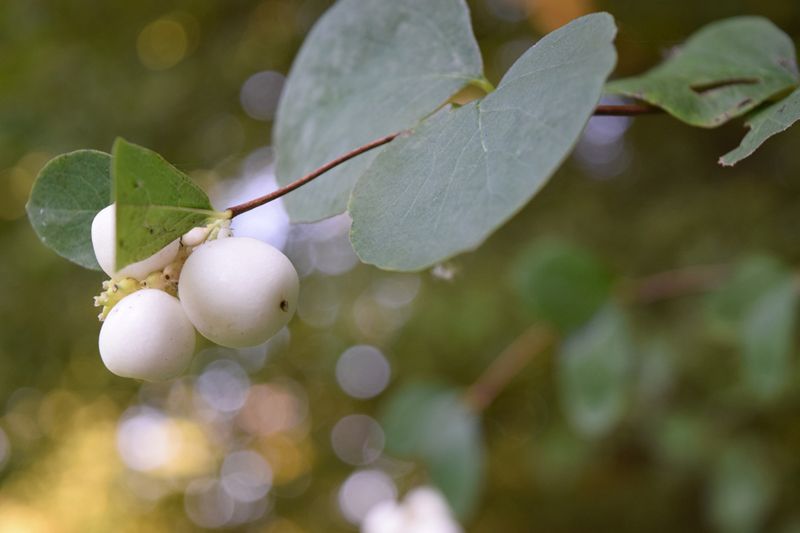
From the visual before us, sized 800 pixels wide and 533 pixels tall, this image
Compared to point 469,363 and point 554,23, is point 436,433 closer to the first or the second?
point 469,363

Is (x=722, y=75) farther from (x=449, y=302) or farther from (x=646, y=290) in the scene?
(x=449, y=302)

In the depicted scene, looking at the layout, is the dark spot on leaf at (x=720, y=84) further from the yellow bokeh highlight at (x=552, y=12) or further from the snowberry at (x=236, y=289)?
the yellow bokeh highlight at (x=552, y=12)

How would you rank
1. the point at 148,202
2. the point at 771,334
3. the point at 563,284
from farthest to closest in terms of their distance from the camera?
the point at 563,284, the point at 771,334, the point at 148,202

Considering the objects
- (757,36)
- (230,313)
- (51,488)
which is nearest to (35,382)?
(51,488)

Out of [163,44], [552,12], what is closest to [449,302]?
[552,12]

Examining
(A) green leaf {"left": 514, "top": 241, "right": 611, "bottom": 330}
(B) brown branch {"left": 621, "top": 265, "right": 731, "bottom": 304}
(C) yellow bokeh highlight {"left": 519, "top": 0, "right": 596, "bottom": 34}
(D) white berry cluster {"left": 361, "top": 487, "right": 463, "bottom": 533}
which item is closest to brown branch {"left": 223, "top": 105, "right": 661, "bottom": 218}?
(A) green leaf {"left": 514, "top": 241, "right": 611, "bottom": 330}

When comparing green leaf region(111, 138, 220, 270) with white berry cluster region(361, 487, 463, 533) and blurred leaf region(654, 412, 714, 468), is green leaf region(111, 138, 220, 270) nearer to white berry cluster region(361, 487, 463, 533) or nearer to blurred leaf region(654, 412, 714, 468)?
white berry cluster region(361, 487, 463, 533)
